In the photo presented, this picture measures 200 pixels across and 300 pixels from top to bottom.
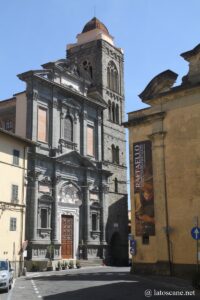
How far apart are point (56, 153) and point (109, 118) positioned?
40.4 feet

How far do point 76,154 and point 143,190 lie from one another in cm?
1915

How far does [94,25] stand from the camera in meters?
55.9

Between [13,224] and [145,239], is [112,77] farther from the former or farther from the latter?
[145,239]

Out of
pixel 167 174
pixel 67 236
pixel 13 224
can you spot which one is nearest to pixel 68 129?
pixel 67 236

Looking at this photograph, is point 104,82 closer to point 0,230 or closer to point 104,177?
point 104,177

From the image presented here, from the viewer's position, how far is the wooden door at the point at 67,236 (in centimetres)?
4024

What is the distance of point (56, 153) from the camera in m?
41.1

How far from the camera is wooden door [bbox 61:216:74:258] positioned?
40244 mm

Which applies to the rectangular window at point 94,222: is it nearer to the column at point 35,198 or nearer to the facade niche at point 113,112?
the column at point 35,198

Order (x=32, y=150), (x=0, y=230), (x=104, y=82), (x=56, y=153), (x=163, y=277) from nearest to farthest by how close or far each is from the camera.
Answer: (x=163, y=277) < (x=0, y=230) < (x=32, y=150) < (x=56, y=153) < (x=104, y=82)

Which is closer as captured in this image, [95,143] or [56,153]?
[56,153]

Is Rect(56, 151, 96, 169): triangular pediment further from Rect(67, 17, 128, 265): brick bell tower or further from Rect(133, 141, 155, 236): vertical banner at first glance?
Rect(133, 141, 155, 236): vertical banner

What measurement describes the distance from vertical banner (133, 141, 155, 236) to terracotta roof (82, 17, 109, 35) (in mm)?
33756

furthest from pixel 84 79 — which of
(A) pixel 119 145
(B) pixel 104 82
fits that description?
(A) pixel 119 145
